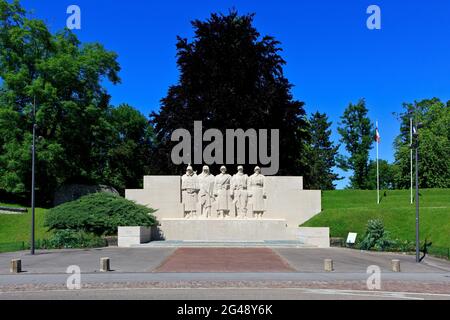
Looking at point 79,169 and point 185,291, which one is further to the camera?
point 79,169

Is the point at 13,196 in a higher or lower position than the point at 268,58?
lower

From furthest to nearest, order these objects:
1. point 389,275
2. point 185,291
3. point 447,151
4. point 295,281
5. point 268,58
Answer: point 447,151
point 268,58
point 389,275
point 295,281
point 185,291

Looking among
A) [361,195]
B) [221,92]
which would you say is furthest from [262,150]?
[361,195]

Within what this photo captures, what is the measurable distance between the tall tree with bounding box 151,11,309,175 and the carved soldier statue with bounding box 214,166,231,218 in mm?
6540

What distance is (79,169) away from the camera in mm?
51250

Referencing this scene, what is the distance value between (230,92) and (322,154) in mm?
47988

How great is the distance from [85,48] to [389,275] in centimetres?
4289

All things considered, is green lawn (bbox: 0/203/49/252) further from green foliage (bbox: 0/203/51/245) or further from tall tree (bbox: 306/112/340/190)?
tall tree (bbox: 306/112/340/190)

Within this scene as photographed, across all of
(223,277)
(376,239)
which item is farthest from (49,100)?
(223,277)

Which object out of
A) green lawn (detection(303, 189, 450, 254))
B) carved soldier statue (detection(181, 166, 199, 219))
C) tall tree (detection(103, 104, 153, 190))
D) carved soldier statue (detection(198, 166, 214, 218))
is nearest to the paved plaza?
green lawn (detection(303, 189, 450, 254))

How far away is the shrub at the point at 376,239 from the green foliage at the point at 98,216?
1438 centimetres

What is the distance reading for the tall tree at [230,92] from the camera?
4453 cm

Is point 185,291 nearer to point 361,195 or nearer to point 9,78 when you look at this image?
point 9,78

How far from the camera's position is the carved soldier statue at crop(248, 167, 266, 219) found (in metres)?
37.3
